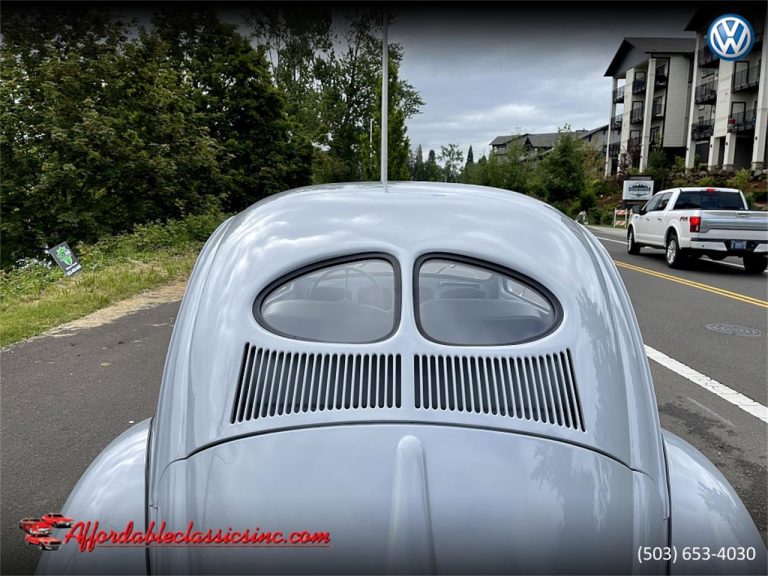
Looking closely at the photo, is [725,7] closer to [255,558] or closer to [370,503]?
[370,503]

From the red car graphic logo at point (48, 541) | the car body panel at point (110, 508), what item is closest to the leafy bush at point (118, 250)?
the car body panel at point (110, 508)

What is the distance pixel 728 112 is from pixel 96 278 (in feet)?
153

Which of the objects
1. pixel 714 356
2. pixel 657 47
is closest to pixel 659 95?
pixel 657 47

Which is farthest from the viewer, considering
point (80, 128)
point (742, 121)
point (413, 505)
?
point (742, 121)

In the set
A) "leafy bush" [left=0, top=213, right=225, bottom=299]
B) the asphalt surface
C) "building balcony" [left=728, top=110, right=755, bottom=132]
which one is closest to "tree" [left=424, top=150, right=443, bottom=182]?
"building balcony" [left=728, top=110, right=755, bottom=132]

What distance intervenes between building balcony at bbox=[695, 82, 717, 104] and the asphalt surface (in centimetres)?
4648

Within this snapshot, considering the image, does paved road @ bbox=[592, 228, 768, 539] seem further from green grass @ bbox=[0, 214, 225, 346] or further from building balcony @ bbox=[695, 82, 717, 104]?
building balcony @ bbox=[695, 82, 717, 104]

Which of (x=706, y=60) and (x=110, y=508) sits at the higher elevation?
(x=706, y=60)

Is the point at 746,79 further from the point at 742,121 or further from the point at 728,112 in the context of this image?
the point at 742,121

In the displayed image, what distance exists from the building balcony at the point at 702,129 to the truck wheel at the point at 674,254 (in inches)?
1579

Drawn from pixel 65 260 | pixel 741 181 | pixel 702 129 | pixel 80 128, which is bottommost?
pixel 65 260

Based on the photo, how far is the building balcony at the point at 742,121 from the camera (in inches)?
1670

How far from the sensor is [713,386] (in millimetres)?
5480

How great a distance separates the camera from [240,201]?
26422mm
